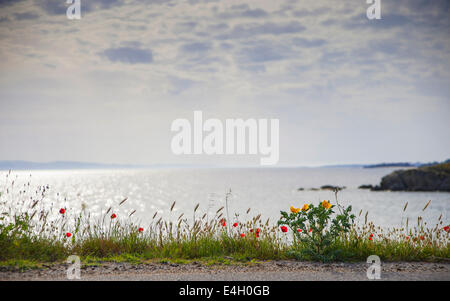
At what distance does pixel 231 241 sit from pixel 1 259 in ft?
16.8

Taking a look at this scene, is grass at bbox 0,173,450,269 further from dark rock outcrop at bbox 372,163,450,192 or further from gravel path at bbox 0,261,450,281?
dark rock outcrop at bbox 372,163,450,192

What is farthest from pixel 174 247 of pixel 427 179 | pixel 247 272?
pixel 427 179

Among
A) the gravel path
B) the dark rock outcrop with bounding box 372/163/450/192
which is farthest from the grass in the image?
the dark rock outcrop with bounding box 372/163/450/192

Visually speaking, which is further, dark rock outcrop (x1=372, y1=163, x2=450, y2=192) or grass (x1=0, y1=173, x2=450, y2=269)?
dark rock outcrop (x1=372, y1=163, x2=450, y2=192)

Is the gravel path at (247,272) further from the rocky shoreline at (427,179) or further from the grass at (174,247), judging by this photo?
the rocky shoreline at (427,179)

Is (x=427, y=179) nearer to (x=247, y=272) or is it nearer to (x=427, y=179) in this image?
(x=427, y=179)

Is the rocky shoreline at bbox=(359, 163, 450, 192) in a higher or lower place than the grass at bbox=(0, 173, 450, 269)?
lower

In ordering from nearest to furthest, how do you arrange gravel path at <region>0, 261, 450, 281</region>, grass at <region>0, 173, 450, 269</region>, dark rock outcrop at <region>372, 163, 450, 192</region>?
gravel path at <region>0, 261, 450, 281</region> → grass at <region>0, 173, 450, 269</region> → dark rock outcrop at <region>372, 163, 450, 192</region>

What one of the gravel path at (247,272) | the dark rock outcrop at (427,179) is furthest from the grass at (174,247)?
the dark rock outcrop at (427,179)

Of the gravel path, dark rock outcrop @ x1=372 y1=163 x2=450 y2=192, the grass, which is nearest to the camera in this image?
the gravel path

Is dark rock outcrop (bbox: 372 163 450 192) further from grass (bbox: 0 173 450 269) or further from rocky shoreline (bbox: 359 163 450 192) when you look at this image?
grass (bbox: 0 173 450 269)

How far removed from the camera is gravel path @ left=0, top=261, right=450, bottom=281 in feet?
21.7
